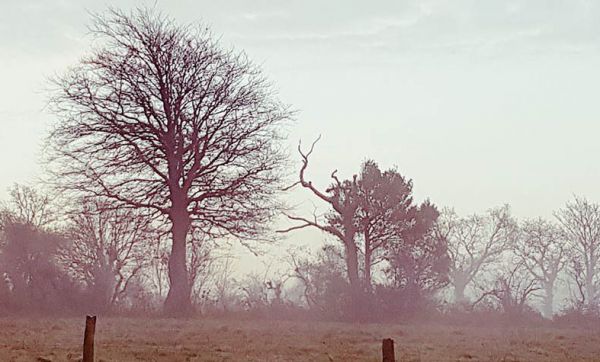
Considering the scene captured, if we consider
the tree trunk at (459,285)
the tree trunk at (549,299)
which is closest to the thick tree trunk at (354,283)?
the tree trunk at (459,285)

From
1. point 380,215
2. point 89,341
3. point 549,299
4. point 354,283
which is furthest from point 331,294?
point 549,299

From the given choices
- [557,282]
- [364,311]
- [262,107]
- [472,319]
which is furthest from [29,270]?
[557,282]

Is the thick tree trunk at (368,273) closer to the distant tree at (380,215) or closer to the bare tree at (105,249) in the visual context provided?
A: the distant tree at (380,215)

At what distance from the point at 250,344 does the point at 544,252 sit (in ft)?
194

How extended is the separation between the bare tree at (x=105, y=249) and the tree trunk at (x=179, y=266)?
1480 millimetres

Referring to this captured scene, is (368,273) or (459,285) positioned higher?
(459,285)

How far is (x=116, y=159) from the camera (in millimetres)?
27328

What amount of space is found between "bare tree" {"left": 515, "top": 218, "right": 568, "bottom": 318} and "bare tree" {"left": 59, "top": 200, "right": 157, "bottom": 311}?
→ 4199cm

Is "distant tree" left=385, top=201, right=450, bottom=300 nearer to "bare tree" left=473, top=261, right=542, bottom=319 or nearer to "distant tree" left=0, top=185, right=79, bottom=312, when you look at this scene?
"bare tree" left=473, top=261, right=542, bottom=319

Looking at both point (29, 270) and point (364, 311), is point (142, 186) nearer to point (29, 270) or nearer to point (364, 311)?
point (29, 270)

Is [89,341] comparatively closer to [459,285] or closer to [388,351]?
[388,351]

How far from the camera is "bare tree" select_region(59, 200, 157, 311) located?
92.8ft

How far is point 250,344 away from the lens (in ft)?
52.7

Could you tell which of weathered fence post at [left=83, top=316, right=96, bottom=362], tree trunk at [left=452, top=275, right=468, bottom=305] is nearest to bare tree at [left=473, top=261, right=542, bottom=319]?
weathered fence post at [left=83, top=316, right=96, bottom=362]
